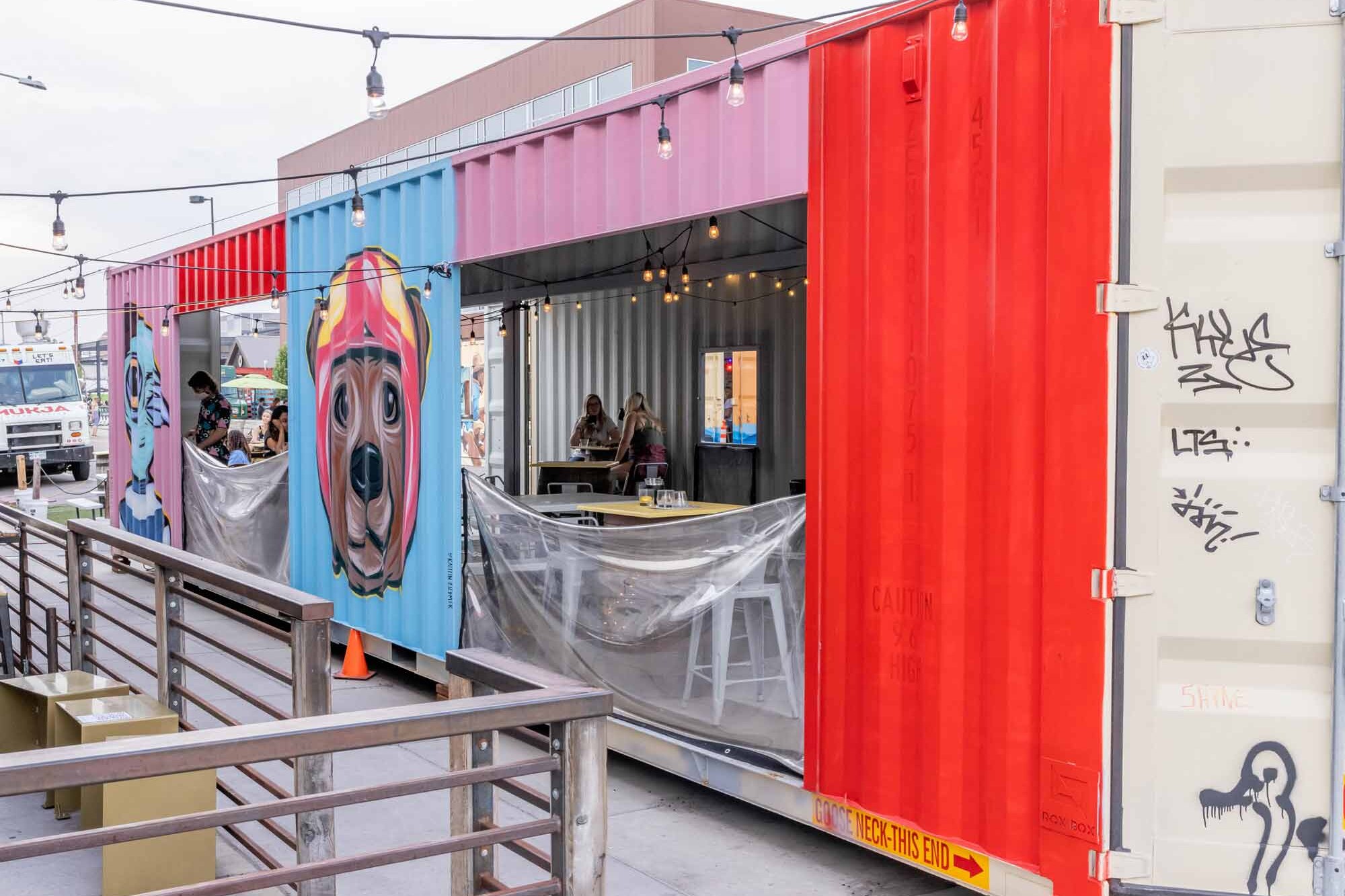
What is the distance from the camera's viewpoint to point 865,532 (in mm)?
4719

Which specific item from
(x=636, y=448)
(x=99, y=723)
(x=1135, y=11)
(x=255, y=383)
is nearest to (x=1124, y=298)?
(x=1135, y=11)

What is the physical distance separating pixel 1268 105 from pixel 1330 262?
20.4 inches

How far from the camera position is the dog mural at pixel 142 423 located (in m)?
12.4

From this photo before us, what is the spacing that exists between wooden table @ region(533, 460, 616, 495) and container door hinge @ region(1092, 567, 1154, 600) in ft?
30.6

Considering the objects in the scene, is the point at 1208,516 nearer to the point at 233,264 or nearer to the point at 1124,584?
the point at 1124,584

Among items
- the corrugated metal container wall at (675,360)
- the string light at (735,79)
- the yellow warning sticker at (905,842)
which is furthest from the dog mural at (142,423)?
the string light at (735,79)

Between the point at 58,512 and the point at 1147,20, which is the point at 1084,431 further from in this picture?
the point at 58,512

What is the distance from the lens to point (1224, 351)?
3795 mm

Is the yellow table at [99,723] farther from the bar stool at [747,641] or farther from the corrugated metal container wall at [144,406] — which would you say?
the corrugated metal container wall at [144,406]

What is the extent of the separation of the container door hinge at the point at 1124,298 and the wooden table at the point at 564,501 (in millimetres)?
4649

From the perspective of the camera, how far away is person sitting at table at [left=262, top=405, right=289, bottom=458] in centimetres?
1198

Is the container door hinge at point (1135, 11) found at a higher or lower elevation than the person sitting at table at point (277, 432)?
higher

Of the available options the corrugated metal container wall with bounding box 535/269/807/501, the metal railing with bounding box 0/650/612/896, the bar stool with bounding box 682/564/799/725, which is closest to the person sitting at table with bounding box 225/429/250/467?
the corrugated metal container wall with bounding box 535/269/807/501

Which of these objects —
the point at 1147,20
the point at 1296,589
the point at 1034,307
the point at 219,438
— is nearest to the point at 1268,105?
the point at 1147,20
